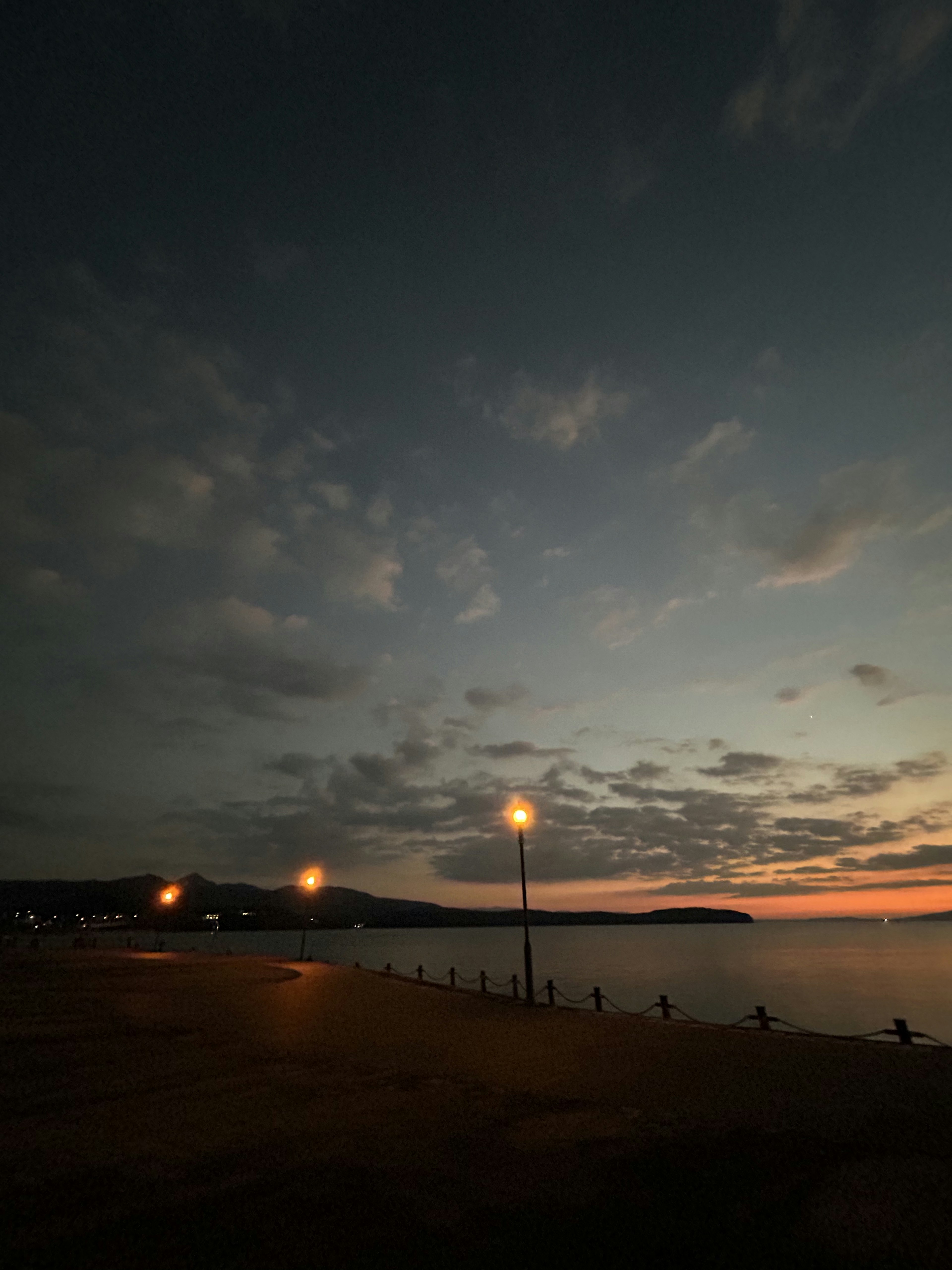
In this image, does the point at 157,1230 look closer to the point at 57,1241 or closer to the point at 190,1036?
the point at 57,1241

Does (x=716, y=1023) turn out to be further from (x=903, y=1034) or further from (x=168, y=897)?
(x=168, y=897)

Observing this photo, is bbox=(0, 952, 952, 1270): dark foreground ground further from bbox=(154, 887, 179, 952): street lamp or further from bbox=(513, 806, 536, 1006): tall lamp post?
bbox=(154, 887, 179, 952): street lamp

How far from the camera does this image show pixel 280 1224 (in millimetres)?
6105

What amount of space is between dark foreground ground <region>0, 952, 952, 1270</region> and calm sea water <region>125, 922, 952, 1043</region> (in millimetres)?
30002

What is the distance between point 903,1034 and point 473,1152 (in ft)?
39.0

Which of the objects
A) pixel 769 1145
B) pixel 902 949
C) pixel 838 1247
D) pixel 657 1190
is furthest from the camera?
pixel 902 949

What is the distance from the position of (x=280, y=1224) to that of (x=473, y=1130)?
3314 mm

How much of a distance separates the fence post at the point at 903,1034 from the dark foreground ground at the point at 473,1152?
0.42m

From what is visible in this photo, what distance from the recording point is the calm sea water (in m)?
→ 63.9

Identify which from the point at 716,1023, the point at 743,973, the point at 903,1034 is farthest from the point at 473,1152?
the point at 743,973

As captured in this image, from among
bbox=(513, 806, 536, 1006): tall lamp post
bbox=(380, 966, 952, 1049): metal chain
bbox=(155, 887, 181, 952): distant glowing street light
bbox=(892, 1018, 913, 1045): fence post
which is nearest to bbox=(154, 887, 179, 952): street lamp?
bbox=(155, 887, 181, 952): distant glowing street light

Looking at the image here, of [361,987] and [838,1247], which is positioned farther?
[361,987]

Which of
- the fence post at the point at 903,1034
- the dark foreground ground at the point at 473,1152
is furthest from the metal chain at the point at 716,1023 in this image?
the dark foreground ground at the point at 473,1152

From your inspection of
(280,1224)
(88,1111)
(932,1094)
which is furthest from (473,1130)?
(932,1094)
